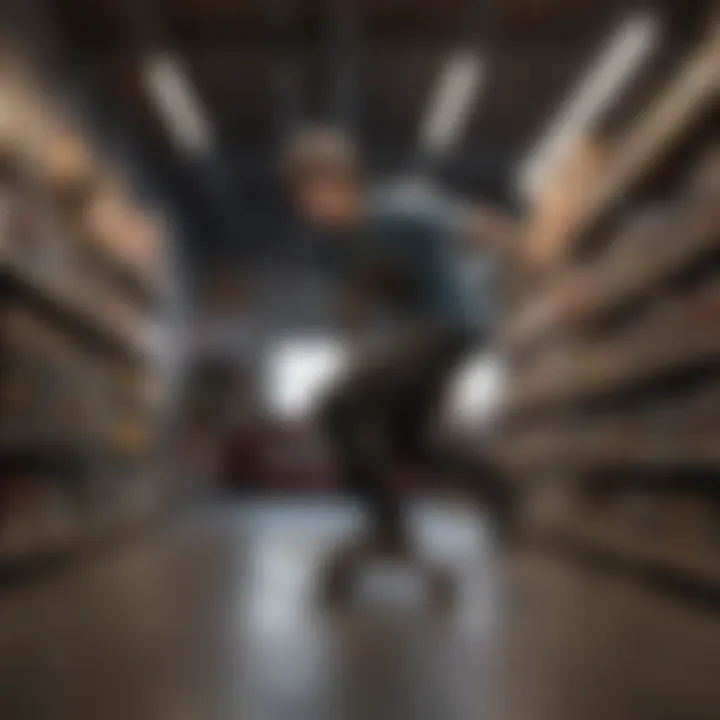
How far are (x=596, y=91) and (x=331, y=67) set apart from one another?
1.49 ft

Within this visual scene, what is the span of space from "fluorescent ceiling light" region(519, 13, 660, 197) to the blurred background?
0.04 feet

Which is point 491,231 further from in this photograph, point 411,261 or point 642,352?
point 642,352

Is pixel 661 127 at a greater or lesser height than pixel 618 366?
greater

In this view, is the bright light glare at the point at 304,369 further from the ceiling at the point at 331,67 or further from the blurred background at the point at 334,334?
the ceiling at the point at 331,67

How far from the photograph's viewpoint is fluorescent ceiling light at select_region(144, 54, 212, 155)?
55.7 inches

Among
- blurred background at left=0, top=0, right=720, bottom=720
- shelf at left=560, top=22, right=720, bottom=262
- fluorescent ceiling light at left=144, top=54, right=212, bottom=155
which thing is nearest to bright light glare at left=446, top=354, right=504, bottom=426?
blurred background at left=0, top=0, right=720, bottom=720

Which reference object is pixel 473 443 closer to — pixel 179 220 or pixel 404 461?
pixel 404 461

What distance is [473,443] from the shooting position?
70.2 inches

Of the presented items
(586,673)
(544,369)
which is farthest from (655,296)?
(586,673)

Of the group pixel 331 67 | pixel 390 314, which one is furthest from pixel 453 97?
pixel 390 314

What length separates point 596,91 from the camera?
1.64 metres

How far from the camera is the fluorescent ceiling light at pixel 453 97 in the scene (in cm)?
147

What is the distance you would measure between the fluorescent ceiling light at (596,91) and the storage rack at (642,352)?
93 mm

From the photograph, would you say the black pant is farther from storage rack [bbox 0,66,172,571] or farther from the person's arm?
storage rack [bbox 0,66,172,571]
